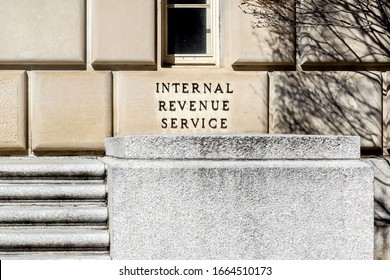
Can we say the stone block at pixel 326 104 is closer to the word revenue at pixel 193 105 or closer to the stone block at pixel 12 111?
the word revenue at pixel 193 105

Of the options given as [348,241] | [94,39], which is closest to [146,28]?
[94,39]

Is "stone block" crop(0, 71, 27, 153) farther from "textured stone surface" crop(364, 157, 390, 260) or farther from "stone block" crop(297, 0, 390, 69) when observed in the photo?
"textured stone surface" crop(364, 157, 390, 260)

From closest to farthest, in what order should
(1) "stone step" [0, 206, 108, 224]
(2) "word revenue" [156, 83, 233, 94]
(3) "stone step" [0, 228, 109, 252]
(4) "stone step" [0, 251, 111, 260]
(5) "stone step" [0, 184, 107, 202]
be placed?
(4) "stone step" [0, 251, 111, 260]
(3) "stone step" [0, 228, 109, 252]
(1) "stone step" [0, 206, 108, 224]
(5) "stone step" [0, 184, 107, 202]
(2) "word revenue" [156, 83, 233, 94]

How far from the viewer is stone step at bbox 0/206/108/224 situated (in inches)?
245

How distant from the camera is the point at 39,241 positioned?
5.98 m

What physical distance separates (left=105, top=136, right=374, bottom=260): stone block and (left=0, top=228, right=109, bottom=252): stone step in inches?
12.5

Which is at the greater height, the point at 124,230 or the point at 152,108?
the point at 152,108

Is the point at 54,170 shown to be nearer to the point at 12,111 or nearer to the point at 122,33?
the point at 12,111

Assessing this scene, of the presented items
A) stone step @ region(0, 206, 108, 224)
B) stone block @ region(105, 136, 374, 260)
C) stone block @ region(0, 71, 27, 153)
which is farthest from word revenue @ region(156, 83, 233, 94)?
stone block @ region(105, 136, 374, 260)

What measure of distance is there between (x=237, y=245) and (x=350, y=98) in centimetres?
372

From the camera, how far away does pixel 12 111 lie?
8.35m

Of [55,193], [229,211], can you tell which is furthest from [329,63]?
[55,193]

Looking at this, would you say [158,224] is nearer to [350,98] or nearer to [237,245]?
[237,245]

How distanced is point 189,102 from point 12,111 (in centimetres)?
244
